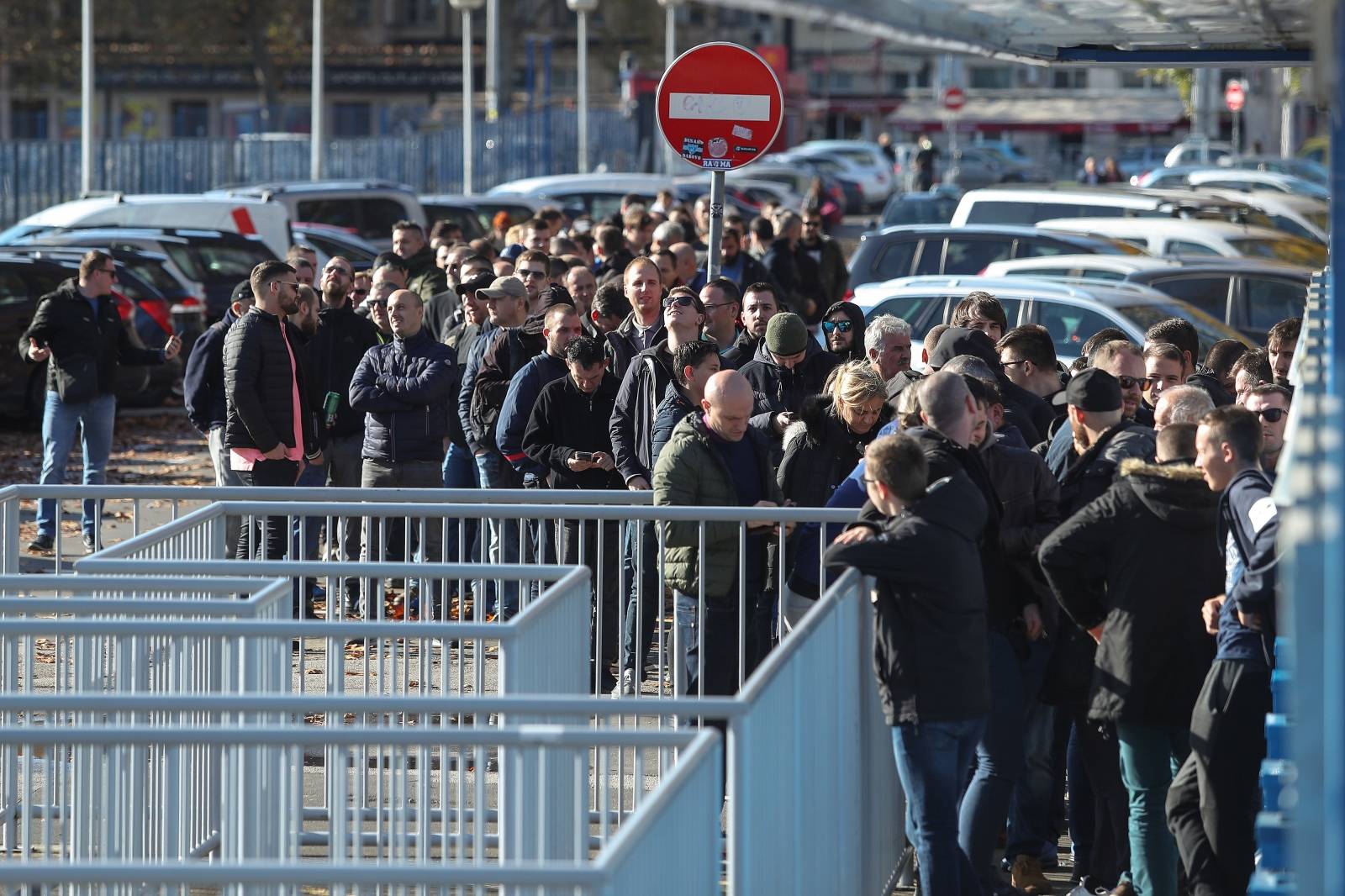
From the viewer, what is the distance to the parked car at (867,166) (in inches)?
2210

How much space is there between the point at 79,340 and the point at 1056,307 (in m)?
6.39

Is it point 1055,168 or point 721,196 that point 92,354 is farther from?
point 1055,168

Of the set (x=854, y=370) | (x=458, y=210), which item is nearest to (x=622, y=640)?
(x=854, y=370)

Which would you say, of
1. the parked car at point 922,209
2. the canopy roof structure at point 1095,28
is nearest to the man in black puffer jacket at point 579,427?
the canopy roof structure at point 1095,28

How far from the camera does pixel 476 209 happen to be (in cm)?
2892

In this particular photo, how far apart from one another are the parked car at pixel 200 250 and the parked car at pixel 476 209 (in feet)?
20.2

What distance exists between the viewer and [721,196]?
34.5ft

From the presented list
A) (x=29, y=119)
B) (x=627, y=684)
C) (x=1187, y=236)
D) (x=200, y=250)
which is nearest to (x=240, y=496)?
(x=627, y=684)

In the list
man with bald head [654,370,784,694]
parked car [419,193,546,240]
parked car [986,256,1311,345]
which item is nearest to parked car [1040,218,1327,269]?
parked car [986,256,1311,345]

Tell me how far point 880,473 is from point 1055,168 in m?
70.4

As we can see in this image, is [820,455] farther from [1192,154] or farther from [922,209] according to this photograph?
[1192,154]

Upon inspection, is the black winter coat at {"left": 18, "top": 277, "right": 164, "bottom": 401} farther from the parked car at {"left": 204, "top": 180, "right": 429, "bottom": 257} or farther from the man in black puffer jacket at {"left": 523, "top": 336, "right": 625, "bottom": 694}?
the parked car at {"left": 204, "top": 180, "right": 429, "bottom": 257}

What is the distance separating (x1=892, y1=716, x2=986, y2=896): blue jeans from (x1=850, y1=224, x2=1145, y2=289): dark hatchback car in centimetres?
1157

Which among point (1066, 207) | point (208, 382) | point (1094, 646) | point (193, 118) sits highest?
point (193, 118)
